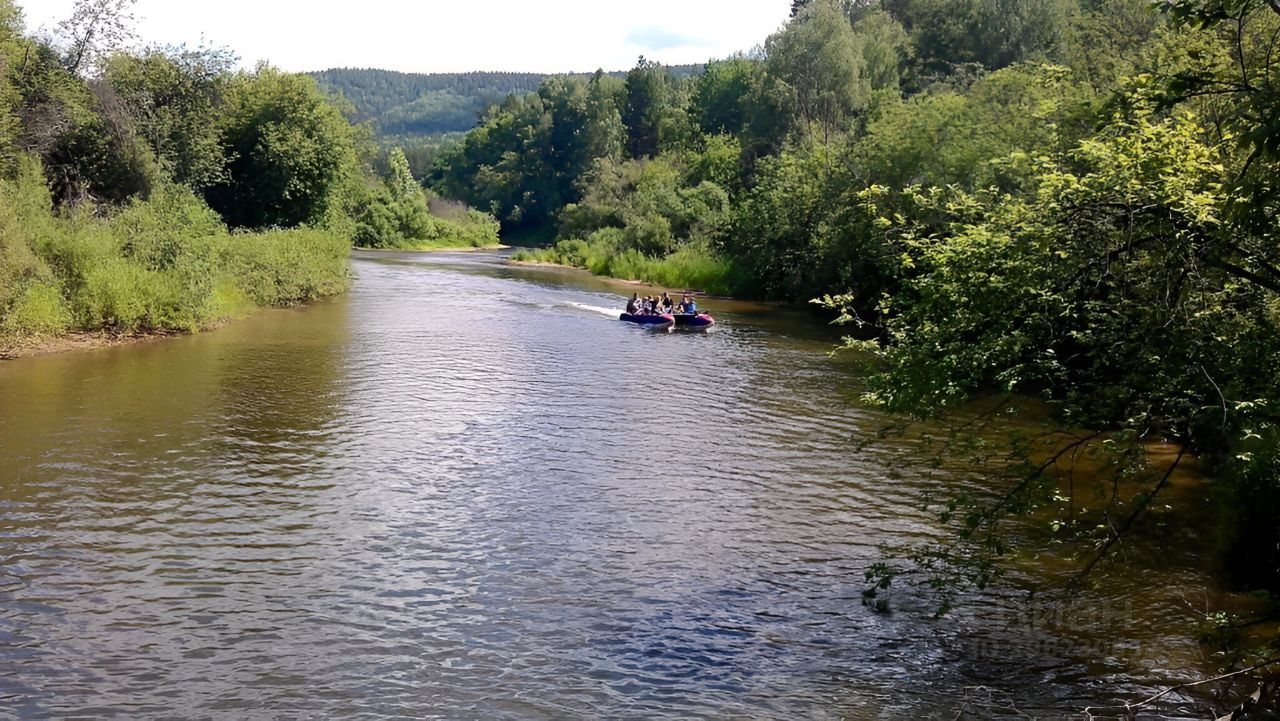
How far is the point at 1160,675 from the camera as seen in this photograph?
33.8ft

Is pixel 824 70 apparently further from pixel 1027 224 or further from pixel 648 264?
pixel 1027 224

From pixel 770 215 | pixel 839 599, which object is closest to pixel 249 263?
pixel 770 215

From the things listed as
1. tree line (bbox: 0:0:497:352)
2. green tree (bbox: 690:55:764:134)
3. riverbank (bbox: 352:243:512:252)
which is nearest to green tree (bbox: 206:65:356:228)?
tree line (bbox: 0:0:497:352)

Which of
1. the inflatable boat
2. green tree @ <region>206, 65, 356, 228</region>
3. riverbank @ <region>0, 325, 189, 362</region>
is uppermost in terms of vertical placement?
green tree @ <region>206, 65, 356, 228</region>

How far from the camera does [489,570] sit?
13125 millimetres

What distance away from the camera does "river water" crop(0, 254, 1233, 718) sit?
32.4 ft

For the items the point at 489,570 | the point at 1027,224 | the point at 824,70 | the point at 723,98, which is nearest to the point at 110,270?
the point at 489,570

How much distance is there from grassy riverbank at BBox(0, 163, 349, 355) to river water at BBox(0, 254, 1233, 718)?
3.46 metres

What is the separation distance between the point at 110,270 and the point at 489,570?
22440 mm

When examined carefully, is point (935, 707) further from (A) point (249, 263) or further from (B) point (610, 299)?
(B) point (610, 299)

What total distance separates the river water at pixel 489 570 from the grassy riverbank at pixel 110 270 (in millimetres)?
3462

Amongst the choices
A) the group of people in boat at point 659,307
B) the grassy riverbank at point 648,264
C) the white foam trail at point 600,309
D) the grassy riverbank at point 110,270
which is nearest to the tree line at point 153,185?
the grassy riverbank at point 110,270

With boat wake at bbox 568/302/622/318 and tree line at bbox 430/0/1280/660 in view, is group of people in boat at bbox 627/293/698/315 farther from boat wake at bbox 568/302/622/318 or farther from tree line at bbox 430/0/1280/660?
tree line at bbox 430/0/1280/660

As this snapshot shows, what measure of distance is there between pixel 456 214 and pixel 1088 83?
101m
